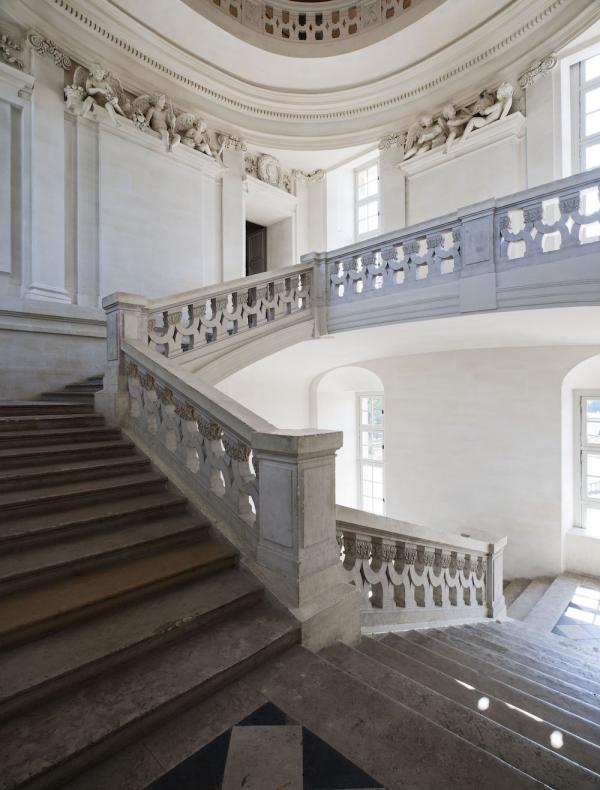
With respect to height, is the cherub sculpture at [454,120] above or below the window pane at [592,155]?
above

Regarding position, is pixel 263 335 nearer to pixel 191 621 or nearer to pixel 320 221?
pixel 191 621

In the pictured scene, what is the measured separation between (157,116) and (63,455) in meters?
7.00

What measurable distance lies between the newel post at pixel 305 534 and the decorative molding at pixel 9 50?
7.56m

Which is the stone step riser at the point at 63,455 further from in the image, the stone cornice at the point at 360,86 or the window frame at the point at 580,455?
the stone cornice at the point at 360,86

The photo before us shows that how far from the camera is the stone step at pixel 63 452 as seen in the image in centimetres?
321

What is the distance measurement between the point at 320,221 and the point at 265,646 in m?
10.0

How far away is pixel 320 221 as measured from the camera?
34.3 feet

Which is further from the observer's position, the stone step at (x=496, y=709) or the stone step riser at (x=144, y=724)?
the stone step at (x=496, y=709)

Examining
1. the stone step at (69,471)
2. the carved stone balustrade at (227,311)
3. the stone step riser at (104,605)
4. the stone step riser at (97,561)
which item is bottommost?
the stone step riser at (104,605)

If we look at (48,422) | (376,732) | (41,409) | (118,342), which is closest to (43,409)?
(41,409)

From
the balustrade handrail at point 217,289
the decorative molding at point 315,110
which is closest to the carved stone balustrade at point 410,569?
the balustrade handrail at point 217,289

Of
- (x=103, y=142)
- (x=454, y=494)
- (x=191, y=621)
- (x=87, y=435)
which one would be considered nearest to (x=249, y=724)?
(x=191, y=621)

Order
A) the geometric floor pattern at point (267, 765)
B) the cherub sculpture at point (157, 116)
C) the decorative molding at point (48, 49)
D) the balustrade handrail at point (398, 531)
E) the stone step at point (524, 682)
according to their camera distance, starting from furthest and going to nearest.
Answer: the cherub sculpture at point (157, 116)
the decorative molding at point (48, 49)
the balustrade handrail at point (398, 531)
the stone step at point (524, 682)
the geometric floor pattern at point (267, 765)

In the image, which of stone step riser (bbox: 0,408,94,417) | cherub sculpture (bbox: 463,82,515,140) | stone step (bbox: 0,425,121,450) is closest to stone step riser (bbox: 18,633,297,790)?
stone step (bbox: 0,425,121,450)
